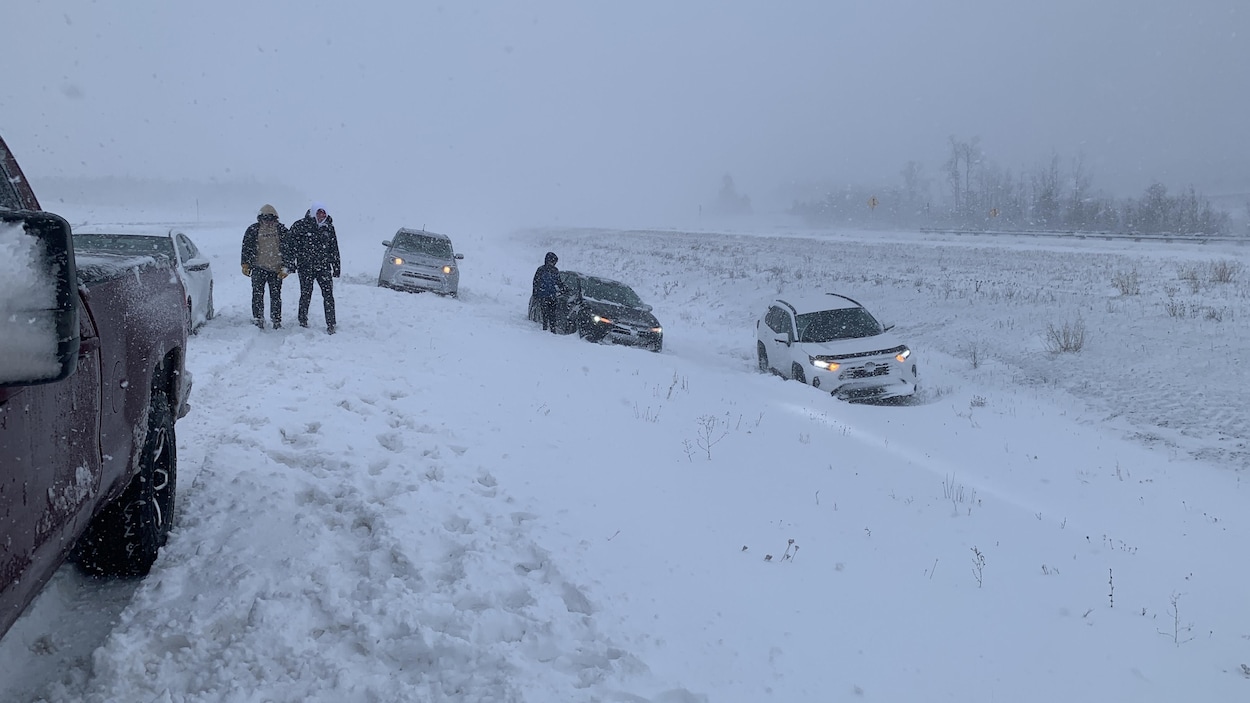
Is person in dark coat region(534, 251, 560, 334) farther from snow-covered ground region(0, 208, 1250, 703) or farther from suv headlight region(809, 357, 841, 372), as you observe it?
suv headlight region(809, 357, 841, 372)

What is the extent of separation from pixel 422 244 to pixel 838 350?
11119mm

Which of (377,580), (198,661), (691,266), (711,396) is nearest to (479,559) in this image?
(377,580)

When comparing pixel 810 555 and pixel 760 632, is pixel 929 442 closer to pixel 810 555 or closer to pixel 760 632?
pixel 810 555

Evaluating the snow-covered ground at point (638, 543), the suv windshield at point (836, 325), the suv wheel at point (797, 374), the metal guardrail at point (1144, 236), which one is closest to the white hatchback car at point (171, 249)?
the snow-covered ground at point (638, 543)

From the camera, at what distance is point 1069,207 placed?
255 feet

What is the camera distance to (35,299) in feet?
4.92

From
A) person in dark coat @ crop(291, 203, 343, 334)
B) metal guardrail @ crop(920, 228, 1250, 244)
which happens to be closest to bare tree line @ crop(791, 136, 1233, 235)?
metal guardrail @ crop(920, 228, 1250, 244)

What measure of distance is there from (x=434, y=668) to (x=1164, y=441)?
37.0 feet

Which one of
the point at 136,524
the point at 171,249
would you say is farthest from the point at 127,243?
the point at 136,524

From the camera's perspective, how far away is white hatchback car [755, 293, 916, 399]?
12.0 meters

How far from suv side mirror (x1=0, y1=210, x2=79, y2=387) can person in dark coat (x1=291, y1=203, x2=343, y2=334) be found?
963 centimetres

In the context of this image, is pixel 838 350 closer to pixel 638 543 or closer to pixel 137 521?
pixel 638 543

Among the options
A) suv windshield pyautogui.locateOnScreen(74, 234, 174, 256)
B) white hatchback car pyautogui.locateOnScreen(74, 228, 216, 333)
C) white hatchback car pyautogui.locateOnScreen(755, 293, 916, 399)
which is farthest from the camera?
white hatchback car pyautogui.locateOnScreen(755, 293, 916, 399)

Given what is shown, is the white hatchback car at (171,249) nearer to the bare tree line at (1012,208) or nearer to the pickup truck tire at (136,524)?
the pickup truck tire at (136,524)
